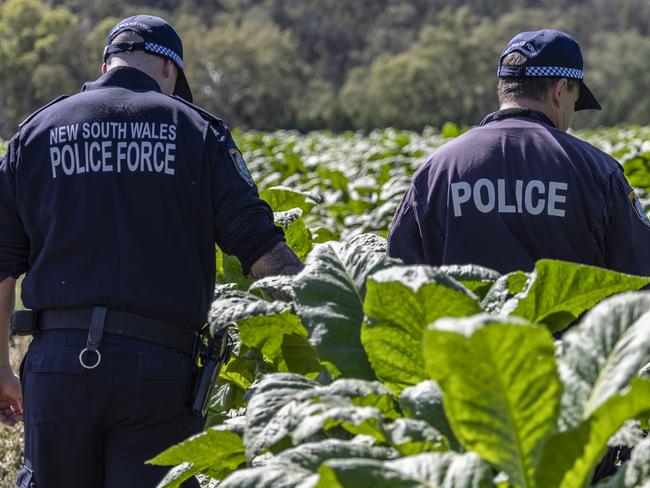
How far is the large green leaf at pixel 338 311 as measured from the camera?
2078 mm

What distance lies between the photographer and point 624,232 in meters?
3.24

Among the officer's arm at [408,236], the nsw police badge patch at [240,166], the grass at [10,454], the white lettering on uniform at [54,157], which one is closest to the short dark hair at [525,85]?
the officer's arm at [408,236]

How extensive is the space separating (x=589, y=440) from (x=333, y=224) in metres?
5.04

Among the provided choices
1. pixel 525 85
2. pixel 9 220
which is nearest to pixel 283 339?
pixel 9 220

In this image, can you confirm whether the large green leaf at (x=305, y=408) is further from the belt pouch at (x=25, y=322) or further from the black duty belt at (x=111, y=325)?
the belt pouch at (x=25, y=322)

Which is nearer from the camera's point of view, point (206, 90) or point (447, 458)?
point (447, 458)

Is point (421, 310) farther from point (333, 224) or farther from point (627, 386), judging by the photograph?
point (333, 224)

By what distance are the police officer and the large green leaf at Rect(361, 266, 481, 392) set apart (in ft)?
4.19

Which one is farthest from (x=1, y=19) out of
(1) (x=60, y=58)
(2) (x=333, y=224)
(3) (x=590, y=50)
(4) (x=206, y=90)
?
(2) (x=333, y=224)

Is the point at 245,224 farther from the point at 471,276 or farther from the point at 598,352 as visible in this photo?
the point at 598,352

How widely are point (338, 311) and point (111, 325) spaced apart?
46.5 inches

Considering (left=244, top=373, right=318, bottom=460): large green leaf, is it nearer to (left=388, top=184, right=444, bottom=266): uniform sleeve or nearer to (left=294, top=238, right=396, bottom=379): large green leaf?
(left=294, top=238, right=396, bottom=379): large green leaf

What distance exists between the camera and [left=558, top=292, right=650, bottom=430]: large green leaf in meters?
1.55

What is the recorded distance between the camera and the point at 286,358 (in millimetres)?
2615
